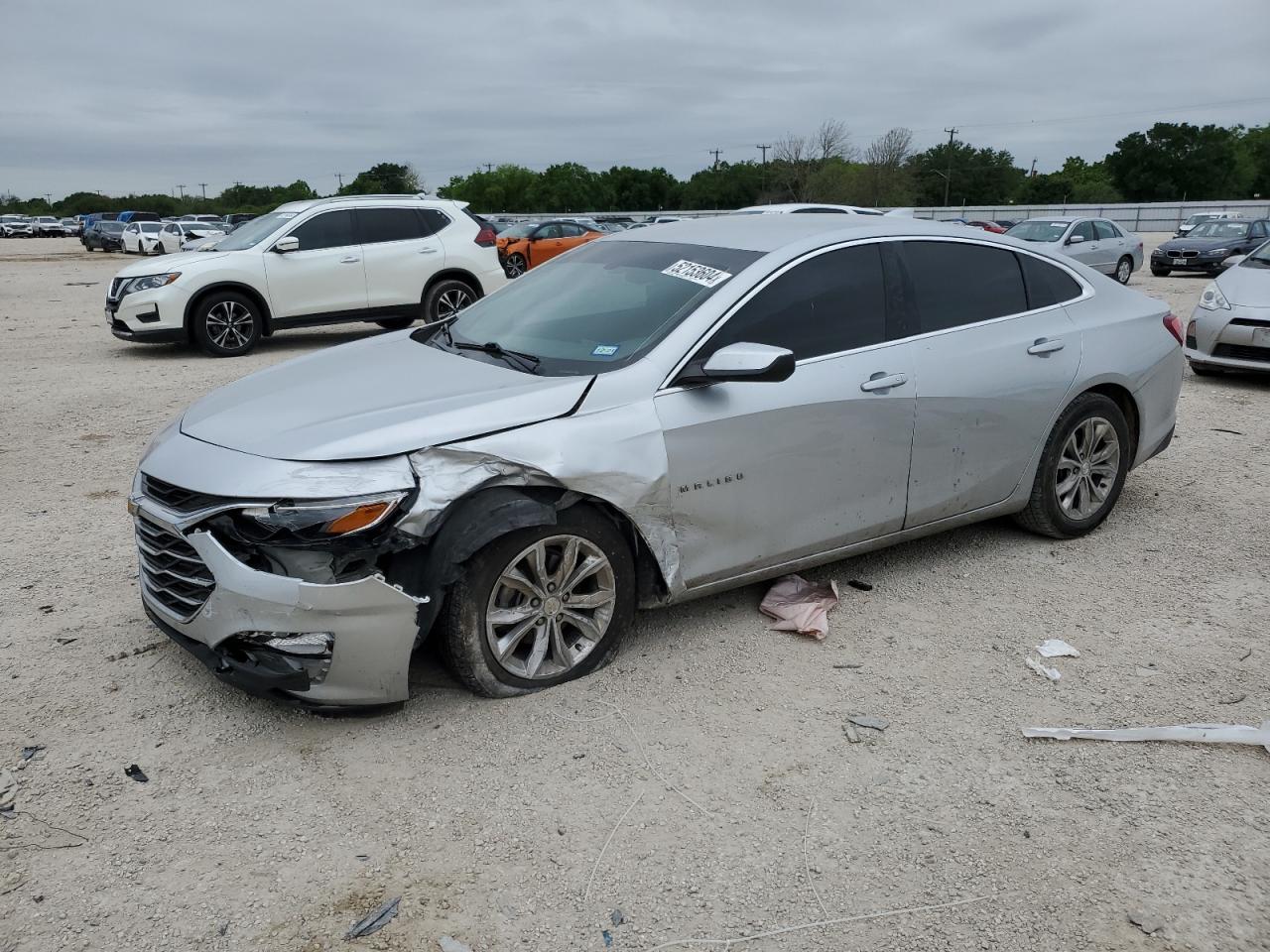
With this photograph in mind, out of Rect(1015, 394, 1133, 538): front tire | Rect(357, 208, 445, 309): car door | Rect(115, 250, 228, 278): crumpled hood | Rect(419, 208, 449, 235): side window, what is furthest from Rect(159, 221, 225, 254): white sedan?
Rect(1015, 394, 1133, 538): front tire

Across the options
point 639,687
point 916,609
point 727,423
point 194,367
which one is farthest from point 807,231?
point 194,367

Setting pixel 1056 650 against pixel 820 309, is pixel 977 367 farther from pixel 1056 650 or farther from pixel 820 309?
pixel 1056 650

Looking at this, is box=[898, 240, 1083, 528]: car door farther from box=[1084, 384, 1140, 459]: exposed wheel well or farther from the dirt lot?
the dirt lot

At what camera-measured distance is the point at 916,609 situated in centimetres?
439

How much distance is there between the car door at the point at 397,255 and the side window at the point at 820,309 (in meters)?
9.18

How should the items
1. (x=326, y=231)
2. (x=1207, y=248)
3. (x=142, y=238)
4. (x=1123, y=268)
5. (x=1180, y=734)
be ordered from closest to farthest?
(x=1180, y=734) → (x=326, y=231) → (x=1123, y=268) → (x=1207, y=248) → (x=142, y=238)

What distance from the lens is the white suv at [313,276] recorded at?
11.5 m

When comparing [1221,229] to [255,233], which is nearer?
[255,233]

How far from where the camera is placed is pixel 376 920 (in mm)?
2602

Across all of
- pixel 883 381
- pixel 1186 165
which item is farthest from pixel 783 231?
pixel 1186 165

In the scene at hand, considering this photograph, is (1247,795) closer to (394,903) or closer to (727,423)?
(727,423)

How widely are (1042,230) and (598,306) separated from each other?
1829cm

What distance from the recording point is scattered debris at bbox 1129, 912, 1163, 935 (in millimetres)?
2543

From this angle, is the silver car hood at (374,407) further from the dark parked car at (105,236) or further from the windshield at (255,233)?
the dark parked car at (105,236)
